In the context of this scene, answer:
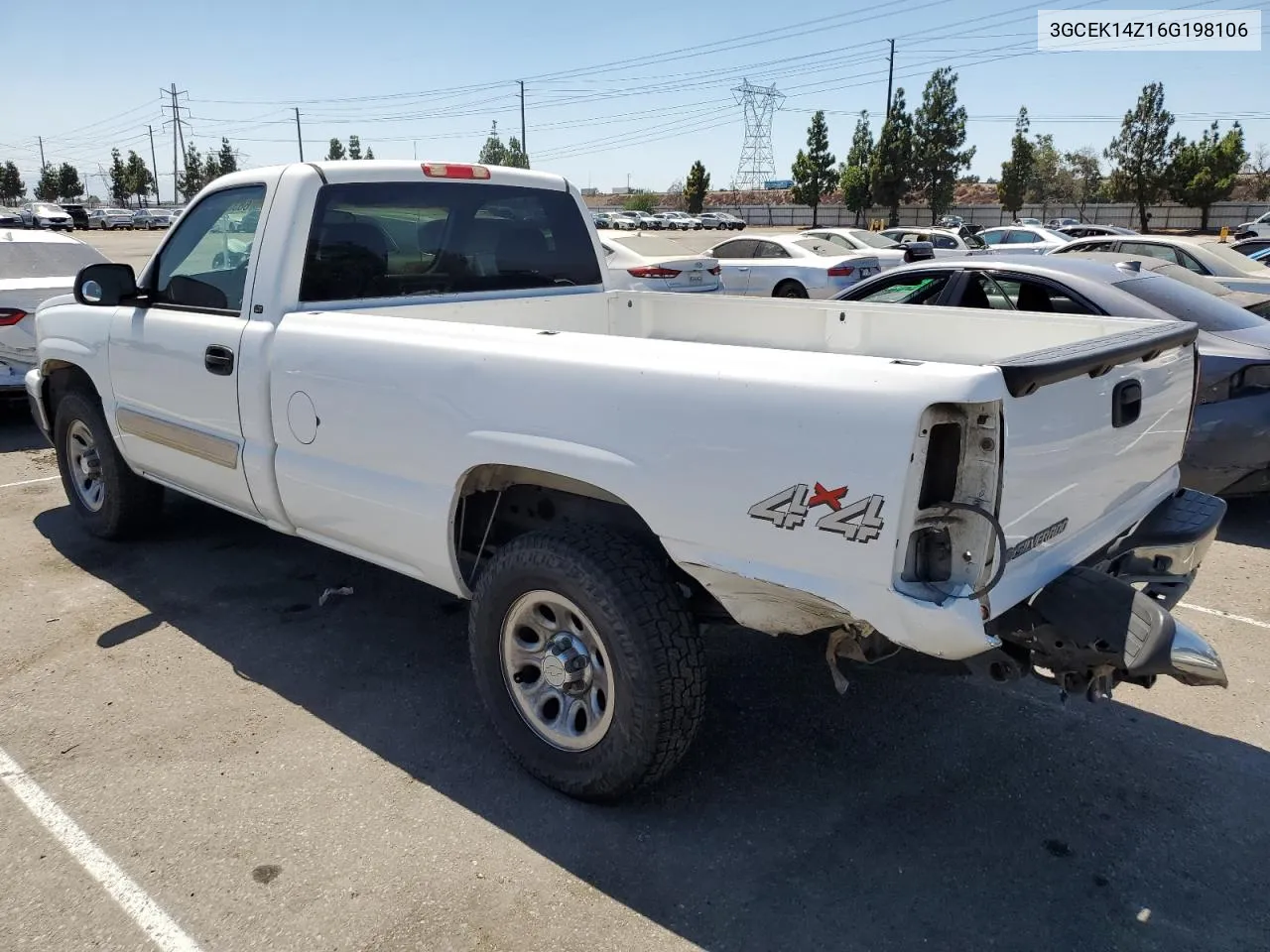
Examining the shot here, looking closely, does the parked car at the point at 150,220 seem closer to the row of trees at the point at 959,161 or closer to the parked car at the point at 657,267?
the row of trees at the point at 959,161

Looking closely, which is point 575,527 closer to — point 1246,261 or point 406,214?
point 406,214

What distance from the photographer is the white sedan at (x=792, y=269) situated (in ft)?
50.8

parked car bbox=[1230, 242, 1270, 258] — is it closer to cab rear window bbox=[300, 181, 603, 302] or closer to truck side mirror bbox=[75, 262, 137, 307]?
cab rear window bbox=[300, 181, 603, 302]

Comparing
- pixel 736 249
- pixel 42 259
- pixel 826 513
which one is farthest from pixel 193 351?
pixel 736 249

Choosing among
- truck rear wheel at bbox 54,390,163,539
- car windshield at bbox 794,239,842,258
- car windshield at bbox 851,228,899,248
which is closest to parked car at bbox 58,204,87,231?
car windshield at bbox 851,228,899,248

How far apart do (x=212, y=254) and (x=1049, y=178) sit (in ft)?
325

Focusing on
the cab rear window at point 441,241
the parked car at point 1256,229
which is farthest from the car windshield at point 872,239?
the cab rear window at point 441,241

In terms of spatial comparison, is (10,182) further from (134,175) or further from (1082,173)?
(1082,173)

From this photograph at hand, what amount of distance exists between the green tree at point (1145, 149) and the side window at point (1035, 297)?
2229 inches

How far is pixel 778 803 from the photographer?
322 cm

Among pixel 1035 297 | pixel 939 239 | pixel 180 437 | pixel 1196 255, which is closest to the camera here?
pixel 180 437

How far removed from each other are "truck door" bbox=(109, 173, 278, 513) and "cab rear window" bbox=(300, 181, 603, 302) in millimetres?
322

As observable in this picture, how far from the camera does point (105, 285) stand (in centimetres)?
455

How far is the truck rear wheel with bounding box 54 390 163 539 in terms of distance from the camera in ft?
17.3
